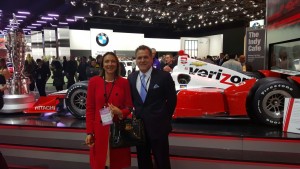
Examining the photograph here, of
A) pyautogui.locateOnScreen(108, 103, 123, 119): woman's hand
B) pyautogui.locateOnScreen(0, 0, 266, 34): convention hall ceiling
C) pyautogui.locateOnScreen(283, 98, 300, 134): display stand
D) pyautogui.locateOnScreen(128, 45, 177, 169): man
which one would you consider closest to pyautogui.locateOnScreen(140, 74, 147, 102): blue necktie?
pyautogui.locateOnScreen(128, 45, 177, 169): man

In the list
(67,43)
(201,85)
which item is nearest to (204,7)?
(67,43)

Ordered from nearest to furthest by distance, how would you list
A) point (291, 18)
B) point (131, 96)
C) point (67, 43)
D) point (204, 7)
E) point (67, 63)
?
1. point (131, 96)
2. point (291, 18)
3. point (67, 63)
4. point (67, 43)
5. point (204, 7)

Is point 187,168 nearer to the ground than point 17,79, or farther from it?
nearer to the ground

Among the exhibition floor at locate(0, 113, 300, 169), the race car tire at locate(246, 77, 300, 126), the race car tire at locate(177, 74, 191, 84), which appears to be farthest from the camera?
the race car tire at locate(177, 74, 191, 84)

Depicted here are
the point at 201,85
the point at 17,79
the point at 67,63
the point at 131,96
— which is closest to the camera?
the point at 131,96

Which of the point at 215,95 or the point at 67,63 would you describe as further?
the point at 67,63

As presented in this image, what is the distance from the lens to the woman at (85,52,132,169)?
237cm

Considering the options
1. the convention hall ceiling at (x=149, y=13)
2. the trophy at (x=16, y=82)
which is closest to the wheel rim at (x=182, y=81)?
the trophy at (x=16, y=82)

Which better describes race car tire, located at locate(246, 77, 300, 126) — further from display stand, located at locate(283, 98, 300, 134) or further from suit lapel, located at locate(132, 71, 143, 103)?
suit lapel, located at locate(132, 71, 143, 103)

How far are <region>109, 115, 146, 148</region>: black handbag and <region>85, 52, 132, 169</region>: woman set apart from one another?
0.07 meters

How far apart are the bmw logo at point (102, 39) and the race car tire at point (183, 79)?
38.2ft

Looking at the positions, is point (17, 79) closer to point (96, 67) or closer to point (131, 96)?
point (131, 96)

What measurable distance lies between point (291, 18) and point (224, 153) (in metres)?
3.98

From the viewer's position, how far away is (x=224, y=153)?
2912 millimetres
